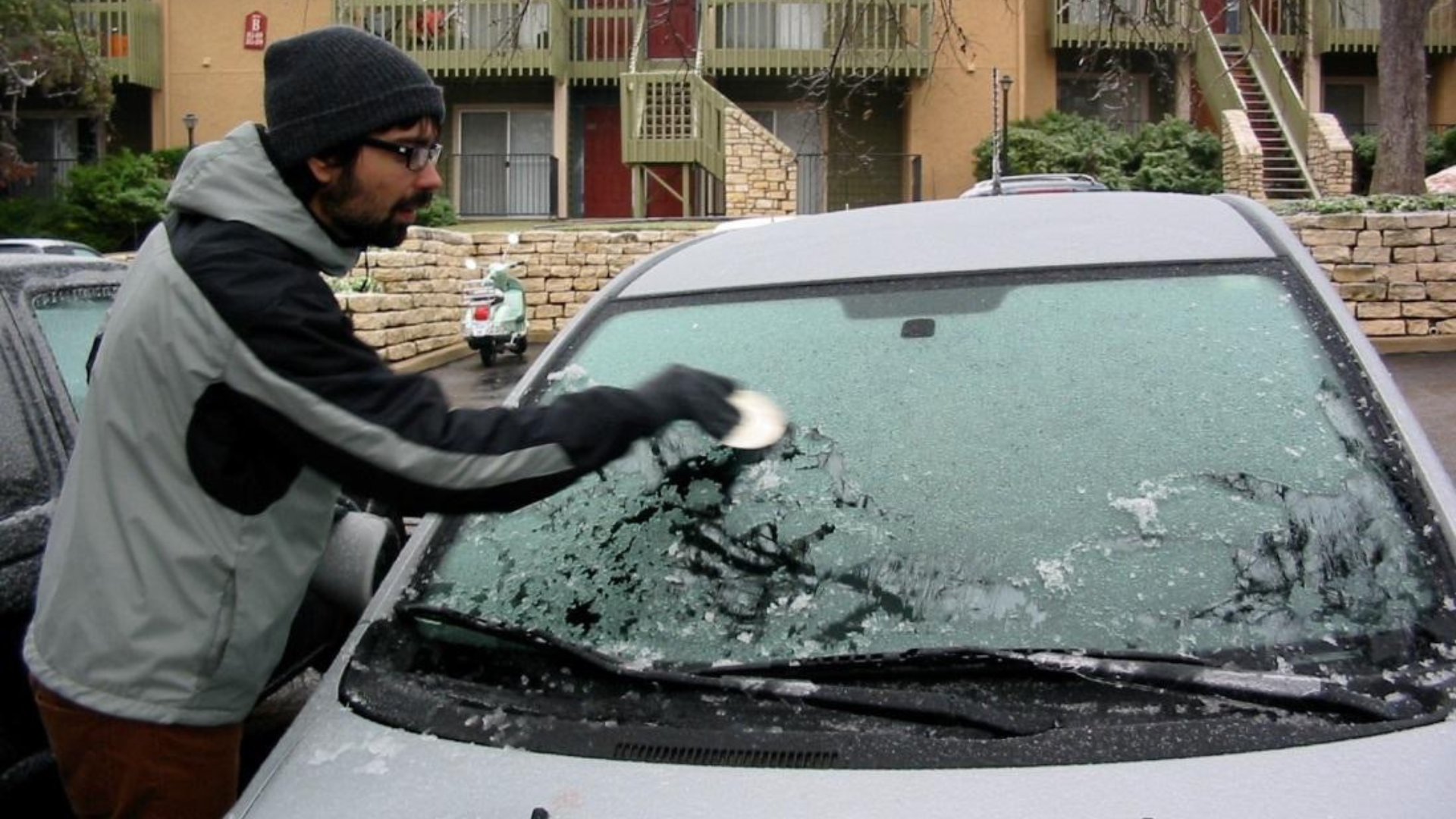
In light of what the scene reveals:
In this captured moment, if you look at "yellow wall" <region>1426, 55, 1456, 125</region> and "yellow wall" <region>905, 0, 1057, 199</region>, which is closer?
"yellow wall" <region>905, 0, 1057, 199</region>

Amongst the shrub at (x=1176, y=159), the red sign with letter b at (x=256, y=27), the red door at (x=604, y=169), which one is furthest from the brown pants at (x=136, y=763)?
the red sign with letter b at (x=256, y=27)

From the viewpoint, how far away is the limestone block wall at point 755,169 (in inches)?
826

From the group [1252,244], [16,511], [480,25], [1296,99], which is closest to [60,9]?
[480,25]

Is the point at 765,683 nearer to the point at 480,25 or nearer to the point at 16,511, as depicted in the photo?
the point at 16,511

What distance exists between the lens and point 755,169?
21016mm

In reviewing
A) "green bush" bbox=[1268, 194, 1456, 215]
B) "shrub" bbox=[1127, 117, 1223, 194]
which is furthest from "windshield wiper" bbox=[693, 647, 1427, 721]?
"shrub" bbox=[1127, 117, 1223, 194]

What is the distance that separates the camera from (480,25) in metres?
23.8

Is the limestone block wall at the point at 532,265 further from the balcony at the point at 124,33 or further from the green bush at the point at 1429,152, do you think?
the green bush at the point at 1429,152

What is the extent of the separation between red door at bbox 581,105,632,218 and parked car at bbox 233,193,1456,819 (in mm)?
22983

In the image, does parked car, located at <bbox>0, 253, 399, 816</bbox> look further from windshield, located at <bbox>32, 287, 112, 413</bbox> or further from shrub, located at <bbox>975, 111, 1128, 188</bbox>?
shrub, located at <bbox>975, 111, 1128, 188</bbox>

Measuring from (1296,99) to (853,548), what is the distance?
23004 millimetres

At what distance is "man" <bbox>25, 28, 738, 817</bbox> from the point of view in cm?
202

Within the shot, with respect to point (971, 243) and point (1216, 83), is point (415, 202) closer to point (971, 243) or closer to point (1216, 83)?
point (971, 243)

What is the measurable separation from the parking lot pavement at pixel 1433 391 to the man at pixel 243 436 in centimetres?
772
